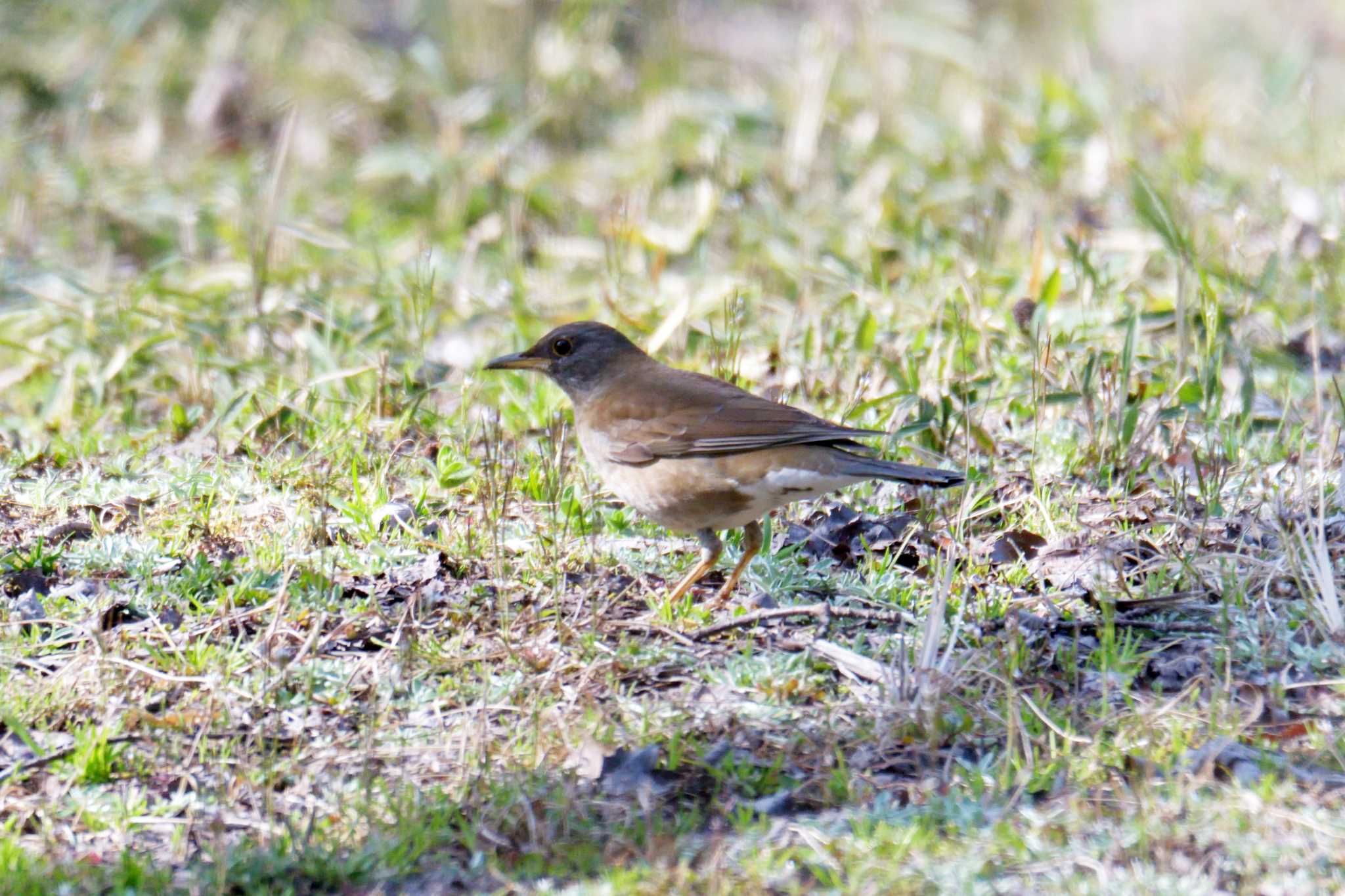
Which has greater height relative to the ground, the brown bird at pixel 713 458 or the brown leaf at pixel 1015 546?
the brown bird at pixel 713 458

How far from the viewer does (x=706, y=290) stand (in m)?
7.88

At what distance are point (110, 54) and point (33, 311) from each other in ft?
13.9

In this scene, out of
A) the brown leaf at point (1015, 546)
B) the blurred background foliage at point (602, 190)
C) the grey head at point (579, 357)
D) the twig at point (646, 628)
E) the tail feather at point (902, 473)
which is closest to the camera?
the tail feather at point (902, 473)

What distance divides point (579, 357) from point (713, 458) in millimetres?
1084

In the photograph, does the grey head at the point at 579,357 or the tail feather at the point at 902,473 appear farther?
the grey head at the point at 579,357

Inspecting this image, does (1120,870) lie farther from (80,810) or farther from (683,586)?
(80,810)

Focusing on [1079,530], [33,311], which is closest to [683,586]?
[1079,530]

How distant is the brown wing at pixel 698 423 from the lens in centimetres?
519

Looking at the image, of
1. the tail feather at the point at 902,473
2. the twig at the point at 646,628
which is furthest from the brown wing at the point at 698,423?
the twig at the point at 646,628

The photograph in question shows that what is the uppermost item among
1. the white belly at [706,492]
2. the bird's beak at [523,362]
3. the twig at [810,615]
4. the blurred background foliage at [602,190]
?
the blurred background foliage at [602,190]

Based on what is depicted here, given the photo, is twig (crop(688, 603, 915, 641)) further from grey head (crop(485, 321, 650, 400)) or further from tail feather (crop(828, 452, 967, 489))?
grey head (crop(485, 321, 650, 400))

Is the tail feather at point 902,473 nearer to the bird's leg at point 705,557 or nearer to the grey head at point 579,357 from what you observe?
the bird's leg at point 705,557

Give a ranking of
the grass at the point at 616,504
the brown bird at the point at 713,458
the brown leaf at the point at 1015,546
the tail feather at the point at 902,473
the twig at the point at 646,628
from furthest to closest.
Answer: the brown leaf at the point at 1015,546
the brown bird at the point at 713,458
the twig at the point at 646,628
the tail feather at the point at 902,473
the grass at the point at 616,504

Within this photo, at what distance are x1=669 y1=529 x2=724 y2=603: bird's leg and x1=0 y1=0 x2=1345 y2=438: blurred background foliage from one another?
3.97 feet
